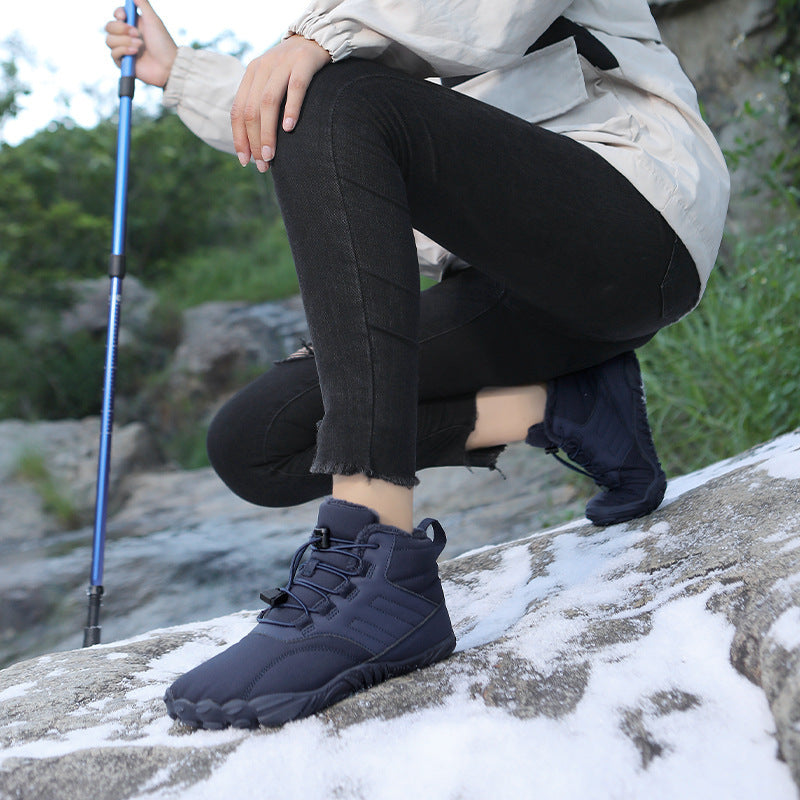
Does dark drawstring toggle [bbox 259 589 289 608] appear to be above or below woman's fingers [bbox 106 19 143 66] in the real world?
below

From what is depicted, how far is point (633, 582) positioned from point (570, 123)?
0.65 m

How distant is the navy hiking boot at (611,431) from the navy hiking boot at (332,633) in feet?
1.74

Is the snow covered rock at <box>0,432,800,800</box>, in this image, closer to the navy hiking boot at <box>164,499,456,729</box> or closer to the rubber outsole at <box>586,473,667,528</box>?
the navy hiking boot at <box>164,499,456,729</box>

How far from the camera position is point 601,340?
1.38 metres

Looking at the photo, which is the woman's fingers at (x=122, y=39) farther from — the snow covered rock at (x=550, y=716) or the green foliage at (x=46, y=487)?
the green foliage at (x=46, y=487)

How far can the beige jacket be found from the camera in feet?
3.39

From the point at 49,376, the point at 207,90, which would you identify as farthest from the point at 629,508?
the point at 49,376

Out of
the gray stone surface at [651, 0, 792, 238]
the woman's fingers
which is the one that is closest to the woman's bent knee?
the woman's fingers

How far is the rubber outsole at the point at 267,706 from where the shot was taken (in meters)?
0.89

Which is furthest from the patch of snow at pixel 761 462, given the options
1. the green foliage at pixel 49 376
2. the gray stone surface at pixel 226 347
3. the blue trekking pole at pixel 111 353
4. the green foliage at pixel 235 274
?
the green foliage at pixel 235 274

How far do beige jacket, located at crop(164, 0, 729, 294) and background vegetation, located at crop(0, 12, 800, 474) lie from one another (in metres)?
1.45

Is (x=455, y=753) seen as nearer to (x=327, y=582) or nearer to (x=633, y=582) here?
(x=327, y=582)

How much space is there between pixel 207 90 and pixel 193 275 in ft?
30.0

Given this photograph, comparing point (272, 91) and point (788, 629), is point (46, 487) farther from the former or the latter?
point (788, 629)
